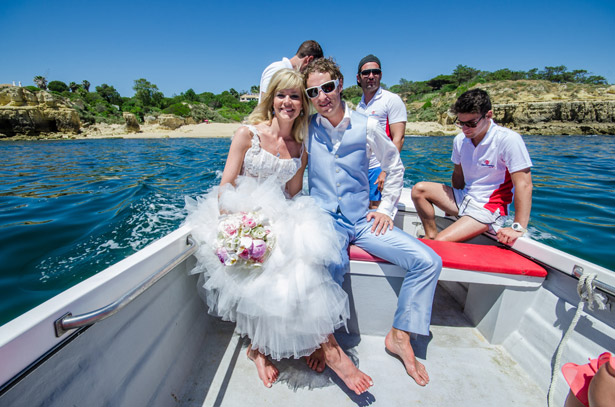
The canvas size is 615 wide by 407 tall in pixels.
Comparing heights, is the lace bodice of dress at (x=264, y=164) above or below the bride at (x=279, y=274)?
above

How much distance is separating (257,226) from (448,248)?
1.34 meters

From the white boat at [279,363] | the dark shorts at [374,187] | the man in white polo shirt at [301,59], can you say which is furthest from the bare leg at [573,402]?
the man in white polo shirt at [301,59]

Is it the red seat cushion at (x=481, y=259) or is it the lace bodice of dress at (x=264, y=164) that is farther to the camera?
the lace bodice of dress at (x=264, y=164)

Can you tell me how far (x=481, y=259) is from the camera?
1889mm

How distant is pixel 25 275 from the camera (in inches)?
105

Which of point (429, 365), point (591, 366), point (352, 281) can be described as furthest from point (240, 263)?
point (591, 366)

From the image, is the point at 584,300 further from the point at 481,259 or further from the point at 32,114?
the point at 32,114

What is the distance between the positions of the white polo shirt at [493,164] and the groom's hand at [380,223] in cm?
97

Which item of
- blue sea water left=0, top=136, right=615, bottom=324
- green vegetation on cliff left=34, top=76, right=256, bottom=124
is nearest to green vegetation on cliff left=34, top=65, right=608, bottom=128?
green vegetation on cliff left=34, top=76, right=256, bottom=124

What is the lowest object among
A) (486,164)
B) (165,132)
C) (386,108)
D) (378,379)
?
(378,379)

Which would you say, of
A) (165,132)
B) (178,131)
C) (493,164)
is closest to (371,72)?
(493,164)

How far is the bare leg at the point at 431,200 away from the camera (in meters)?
2.71

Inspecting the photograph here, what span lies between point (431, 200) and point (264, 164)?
5.43 ft

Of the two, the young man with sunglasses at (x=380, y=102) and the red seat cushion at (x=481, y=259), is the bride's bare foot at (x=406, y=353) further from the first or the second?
the young man with sunglasses at (x=380, y=102)
